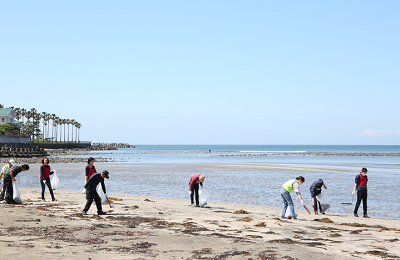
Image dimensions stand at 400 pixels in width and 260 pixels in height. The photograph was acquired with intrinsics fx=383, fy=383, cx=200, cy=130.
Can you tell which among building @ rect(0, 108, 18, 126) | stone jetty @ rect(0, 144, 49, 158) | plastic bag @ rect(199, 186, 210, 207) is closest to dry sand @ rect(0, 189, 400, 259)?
plastic bag @ rect(199, 186, 210, 207)

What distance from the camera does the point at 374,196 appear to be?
2055 centimetres

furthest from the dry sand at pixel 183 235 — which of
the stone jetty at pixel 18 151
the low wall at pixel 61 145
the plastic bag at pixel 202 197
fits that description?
the low wall at pixel 61 145

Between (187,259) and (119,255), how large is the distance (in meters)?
1.38

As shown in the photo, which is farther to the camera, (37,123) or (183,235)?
(37,123)

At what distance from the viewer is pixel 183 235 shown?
9.93 m

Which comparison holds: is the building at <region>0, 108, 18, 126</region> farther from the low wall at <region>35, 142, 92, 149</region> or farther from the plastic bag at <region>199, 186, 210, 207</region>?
the plastic bag at <region>199, 186, 210, 207</region>

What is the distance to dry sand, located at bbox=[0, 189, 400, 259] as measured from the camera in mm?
8008

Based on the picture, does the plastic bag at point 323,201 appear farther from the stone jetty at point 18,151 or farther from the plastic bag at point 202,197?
the stone jetty at point 18,151

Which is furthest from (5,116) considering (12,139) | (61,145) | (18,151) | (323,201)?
(323,201)

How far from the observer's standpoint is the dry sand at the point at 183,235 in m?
8.01

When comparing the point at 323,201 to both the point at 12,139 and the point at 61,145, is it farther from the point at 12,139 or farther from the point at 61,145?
the point at 61,145

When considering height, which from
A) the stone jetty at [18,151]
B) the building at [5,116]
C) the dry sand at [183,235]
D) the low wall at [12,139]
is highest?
the building at [5,116]

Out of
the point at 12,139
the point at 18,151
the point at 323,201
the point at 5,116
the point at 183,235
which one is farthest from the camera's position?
the point at 5,116

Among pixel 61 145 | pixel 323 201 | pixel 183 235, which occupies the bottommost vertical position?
pixel 183 235
